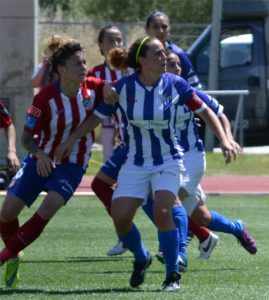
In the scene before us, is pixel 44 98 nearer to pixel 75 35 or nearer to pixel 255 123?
pixel 255 123

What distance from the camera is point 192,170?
911 centimetres

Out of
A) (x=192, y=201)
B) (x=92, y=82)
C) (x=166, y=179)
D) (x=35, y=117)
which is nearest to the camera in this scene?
(x=166, y=179)

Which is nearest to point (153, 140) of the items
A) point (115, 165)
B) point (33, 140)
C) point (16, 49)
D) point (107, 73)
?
point (33, 140)

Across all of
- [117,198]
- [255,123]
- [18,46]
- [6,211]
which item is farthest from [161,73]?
[255,123]

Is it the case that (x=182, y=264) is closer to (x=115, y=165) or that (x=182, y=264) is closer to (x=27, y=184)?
(x=115, y=165)

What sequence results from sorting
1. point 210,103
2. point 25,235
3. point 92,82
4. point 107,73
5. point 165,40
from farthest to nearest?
point 107,73 → point 165,40 → point 210,103 → point 92,82 → point 25,235

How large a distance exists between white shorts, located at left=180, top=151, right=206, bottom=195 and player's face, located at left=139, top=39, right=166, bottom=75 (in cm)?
112

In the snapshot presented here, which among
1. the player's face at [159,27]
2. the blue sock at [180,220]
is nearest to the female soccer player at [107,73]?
the player's face at [159,27]

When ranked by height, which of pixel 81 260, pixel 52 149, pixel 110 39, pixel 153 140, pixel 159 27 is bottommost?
pixel 81 260

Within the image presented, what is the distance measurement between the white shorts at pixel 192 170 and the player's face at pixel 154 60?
44.2 inches

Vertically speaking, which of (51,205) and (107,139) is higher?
(51,205)

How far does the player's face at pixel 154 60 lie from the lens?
810cm

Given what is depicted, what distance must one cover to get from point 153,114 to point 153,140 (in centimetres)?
18

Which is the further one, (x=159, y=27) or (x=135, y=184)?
(x=159, y=27)
